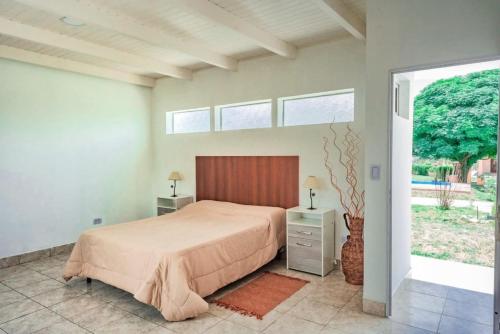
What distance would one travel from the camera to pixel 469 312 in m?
2.81

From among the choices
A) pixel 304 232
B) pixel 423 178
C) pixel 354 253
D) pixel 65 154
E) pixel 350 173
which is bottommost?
pixel 354 253

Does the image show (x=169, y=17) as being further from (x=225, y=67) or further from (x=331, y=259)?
(x=331, y=259)

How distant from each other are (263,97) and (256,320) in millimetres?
2883

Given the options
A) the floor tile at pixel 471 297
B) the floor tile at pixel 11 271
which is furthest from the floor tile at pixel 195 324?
the floor tile at pixel 11 271

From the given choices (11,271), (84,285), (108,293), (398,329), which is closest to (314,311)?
(398,329)

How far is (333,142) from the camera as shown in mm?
3912

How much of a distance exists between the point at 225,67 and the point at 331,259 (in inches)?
114

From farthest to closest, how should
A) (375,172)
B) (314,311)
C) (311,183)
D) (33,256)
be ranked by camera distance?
(33,256)
(311,183)
(314,311)
(375,172)

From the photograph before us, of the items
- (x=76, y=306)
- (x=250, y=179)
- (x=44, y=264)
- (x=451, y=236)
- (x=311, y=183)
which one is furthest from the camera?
(x=451, y=236)

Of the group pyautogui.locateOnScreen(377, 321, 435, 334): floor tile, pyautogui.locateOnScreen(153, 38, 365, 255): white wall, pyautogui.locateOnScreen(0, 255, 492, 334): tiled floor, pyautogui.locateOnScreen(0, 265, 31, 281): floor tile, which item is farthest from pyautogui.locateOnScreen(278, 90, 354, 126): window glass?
pyautogui.locateOnScreen(0, 265, 31, 281): floor tile

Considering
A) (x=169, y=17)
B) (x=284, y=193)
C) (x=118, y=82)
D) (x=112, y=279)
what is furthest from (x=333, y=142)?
(x=118, y=82)

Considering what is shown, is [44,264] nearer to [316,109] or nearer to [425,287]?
[316,109]

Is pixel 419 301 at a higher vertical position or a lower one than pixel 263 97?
lower

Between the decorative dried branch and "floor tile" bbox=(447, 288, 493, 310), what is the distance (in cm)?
115
